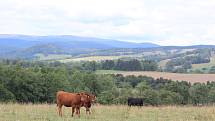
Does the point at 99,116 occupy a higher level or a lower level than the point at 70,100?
lower

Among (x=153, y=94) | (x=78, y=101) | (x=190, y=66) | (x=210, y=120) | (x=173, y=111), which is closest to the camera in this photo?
(x=210, y=120)

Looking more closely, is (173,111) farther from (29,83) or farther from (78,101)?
(29,83)

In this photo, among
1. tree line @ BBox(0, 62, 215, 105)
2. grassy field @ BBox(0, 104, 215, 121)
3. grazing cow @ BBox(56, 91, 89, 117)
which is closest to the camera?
grassy field @ BBox(0, 104, 215, 121)

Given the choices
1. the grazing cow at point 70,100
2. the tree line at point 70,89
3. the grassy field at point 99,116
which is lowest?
the tree line at point 70,89

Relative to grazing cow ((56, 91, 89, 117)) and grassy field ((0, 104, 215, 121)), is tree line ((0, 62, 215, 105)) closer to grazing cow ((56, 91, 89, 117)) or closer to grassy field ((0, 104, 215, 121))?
grassy field ((0, 104, 215, 121))

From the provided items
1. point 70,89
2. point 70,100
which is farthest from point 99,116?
point 70,89

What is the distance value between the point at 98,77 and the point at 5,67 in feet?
74.9

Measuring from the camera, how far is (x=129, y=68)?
454 ft

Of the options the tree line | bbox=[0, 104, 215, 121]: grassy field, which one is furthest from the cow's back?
the tree line

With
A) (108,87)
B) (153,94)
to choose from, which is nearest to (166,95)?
(153,94)

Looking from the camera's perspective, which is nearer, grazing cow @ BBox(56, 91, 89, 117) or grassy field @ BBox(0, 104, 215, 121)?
grassy field @ BBox(0, 104, 215, 121)

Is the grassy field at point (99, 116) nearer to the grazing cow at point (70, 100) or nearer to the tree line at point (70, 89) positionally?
the grazing cow at point (70, 100)

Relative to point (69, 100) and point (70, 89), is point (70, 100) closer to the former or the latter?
point (69, 100)

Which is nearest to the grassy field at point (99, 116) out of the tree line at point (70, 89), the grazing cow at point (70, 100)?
the grazing cow at point (70, 100)
